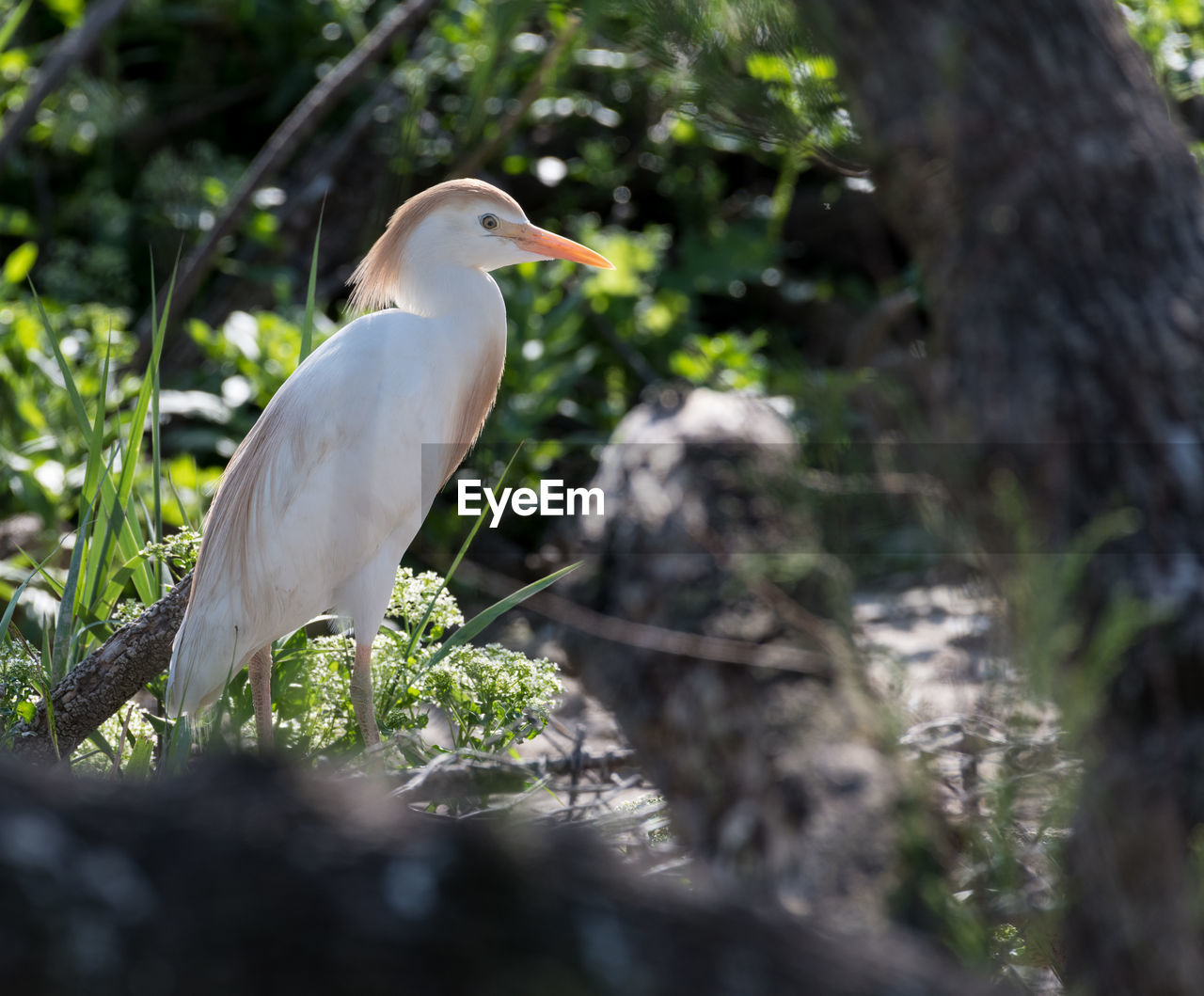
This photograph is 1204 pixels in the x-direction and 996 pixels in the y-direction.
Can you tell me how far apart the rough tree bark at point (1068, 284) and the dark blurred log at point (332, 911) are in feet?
1.61

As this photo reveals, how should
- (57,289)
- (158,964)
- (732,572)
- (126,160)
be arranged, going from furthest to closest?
(126,160)
(57,289)
(732,572)
(158,964)

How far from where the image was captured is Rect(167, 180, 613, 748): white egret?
2.38 meters

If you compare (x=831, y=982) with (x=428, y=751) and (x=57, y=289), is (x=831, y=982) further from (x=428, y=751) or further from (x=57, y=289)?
(x=57, y=289)

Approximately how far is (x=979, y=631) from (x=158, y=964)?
2.85 ft

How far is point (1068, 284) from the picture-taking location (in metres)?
1.15

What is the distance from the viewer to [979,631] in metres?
1.21

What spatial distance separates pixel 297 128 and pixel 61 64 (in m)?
0.98

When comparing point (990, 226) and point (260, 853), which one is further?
point (990, 226)

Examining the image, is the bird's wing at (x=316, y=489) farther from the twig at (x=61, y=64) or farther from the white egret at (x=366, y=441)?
the twig at (x=61, y=64)

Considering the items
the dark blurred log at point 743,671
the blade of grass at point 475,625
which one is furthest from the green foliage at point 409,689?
the dark blurred log at point 743,671

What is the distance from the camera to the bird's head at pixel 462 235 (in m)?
2.47

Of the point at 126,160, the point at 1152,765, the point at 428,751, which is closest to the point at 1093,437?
the point at 1152,765

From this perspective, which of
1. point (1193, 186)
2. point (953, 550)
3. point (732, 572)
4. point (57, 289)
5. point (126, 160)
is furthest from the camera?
point (126, 160)

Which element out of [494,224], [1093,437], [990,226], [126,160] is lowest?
[1093,437]
